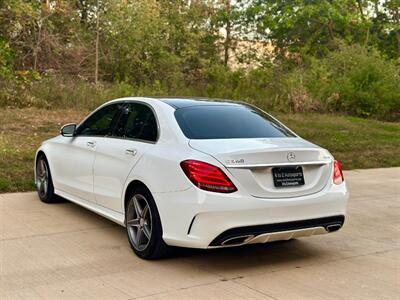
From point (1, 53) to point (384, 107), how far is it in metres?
13.3

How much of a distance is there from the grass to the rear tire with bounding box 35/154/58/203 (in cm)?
64

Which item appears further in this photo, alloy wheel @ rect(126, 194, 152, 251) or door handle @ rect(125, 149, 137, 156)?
door handle @ rect(125, 149, 137, 156)

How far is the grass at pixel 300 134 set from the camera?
9.16m

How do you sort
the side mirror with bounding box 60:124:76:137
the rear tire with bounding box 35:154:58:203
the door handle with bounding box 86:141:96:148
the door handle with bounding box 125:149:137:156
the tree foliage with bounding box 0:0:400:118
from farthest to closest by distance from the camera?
the tree foliage with bounding box 0:0:400:118 → the rear tire with bounding box 35:154:58:203 → the side mirror with bounding box 60:124:76:137 → the door handle with bounding box 86:141:96:148 → the door handle with bounding box 125:149:137:156

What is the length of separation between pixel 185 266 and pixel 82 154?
212cm

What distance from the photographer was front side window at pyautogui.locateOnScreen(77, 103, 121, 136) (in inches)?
247

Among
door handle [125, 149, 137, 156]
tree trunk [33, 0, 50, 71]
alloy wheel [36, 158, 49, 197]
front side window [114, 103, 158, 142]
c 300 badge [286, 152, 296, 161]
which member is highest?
tree trunk [33, 0, 50, 71]

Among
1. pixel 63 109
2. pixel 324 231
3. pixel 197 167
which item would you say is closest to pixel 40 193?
pixel 197 167

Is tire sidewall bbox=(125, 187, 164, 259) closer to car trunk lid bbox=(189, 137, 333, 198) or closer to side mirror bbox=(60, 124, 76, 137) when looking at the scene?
car trunk lid bbox=(189, 137, 333, 198)

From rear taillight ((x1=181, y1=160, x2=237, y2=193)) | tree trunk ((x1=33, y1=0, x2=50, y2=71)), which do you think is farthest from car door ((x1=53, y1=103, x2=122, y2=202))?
tree trunk ((x1=33, y1=0, x2=50, y2=71))

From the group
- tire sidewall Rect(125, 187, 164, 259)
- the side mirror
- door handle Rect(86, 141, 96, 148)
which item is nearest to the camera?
tire sidewall Rect(125, 187, 164, 259)

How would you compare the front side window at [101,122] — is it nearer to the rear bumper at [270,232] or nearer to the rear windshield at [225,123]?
the rear windshield at [225,123]

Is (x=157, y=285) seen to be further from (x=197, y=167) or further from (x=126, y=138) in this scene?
(x=126, y=138)

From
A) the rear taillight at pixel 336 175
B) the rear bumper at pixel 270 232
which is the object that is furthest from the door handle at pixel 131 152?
the rear taillight at pixel 336 175
